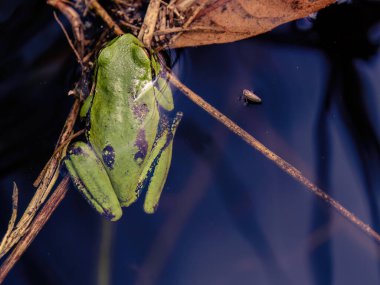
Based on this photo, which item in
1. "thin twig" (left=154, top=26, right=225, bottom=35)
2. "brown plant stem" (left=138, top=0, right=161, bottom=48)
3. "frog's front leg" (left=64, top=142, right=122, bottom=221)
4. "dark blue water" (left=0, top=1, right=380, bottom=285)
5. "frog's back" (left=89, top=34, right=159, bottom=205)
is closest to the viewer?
"frog's back" (left=89, top=34, right=159, bottom=205)

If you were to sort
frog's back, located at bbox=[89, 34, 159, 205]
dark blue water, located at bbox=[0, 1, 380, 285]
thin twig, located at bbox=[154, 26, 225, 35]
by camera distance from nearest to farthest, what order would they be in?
1. frog's back, located at bbox=[89, 34, 159, 205]
2. thin twig, located at bbox=[154, 26, 225, 35]
3. dark blue water, located at bbox=[0, 1, 380, 285]

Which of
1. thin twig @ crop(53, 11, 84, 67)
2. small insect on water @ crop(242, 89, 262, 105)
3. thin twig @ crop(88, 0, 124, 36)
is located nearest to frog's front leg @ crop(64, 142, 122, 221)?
thin twig @ crop(53, 11, 84, 67)

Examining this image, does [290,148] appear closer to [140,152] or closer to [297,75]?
[297,75]

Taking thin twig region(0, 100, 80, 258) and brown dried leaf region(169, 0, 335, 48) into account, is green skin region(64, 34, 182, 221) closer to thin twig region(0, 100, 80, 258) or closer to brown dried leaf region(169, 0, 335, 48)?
thin twig region(0, 100, 80, 258)

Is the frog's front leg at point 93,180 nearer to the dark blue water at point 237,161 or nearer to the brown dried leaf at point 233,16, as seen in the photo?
the dark blue water at point 237,161

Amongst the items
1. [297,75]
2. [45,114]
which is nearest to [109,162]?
[45,114]
